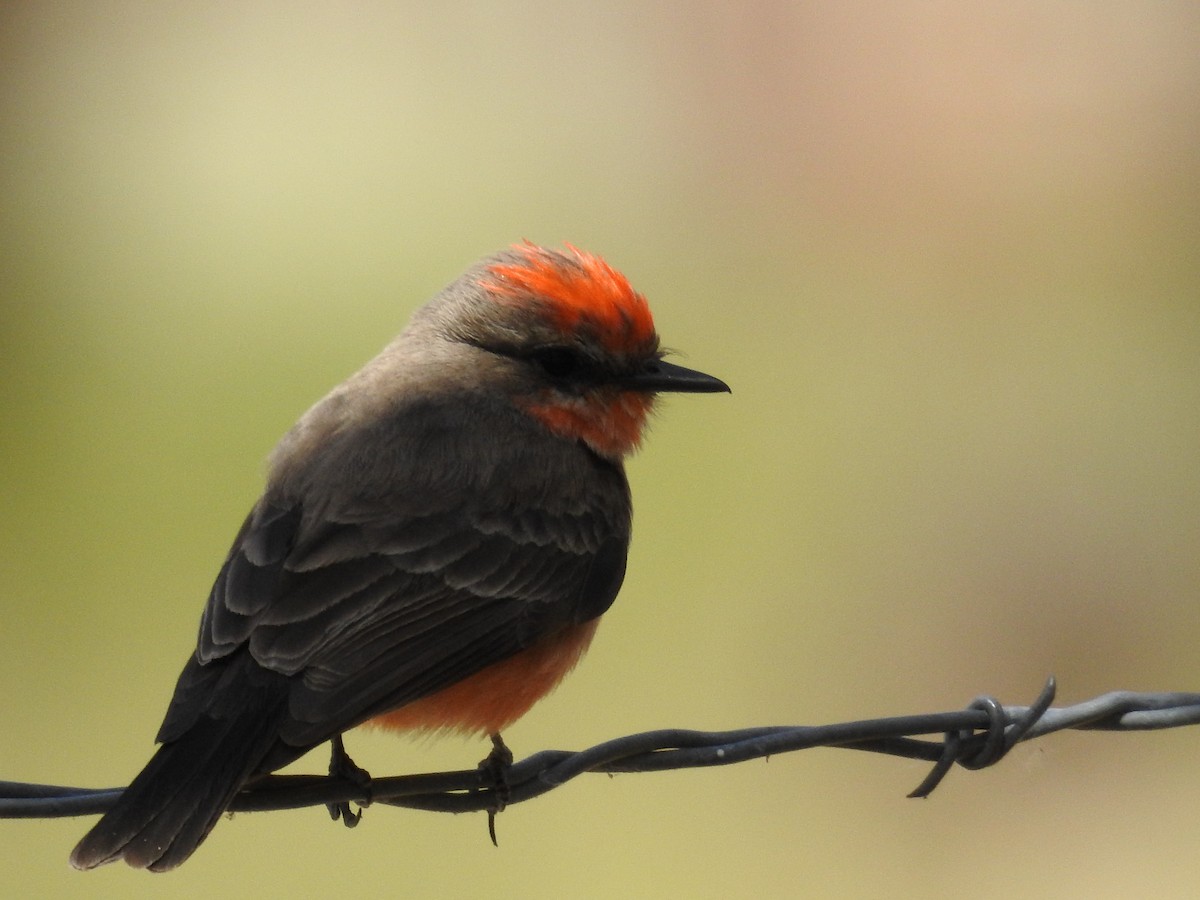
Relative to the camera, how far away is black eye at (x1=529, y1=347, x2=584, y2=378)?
15.8 ft

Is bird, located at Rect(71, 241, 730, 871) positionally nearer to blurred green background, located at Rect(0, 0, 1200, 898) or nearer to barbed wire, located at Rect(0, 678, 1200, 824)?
barbed wire, located at Rect(0, 678, 1200, 824)

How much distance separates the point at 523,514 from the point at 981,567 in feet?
17.9

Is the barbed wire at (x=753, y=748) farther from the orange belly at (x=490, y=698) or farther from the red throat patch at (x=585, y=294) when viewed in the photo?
the red throat patch at (x=585, y=294)

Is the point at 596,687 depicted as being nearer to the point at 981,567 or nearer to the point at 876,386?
the point at 981,567

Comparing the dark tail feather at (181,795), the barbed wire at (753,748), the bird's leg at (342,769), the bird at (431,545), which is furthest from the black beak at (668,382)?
the dark tail feather at (181,795)

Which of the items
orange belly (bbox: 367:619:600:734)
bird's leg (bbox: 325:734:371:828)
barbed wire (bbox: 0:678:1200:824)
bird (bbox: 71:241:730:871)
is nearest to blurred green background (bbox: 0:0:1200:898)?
bird (bbox: 71:241:730:871)

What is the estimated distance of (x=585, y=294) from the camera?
477cm

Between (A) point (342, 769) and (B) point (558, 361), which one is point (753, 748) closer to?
(A) point (342, 769)

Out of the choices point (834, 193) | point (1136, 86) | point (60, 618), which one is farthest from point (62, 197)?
point (1136, 86)

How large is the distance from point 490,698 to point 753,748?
3.38 ft

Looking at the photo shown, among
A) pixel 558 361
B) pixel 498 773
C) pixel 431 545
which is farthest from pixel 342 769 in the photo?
pixel 558 361

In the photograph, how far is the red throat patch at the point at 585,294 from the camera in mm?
4762

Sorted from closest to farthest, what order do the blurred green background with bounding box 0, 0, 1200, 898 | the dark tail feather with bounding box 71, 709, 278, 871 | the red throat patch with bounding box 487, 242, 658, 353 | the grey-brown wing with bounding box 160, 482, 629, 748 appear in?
the dark tail feather with bounding box 71, 709, 278, 871
the grey-brown wing with bounding box 160, 482, 629, 748
the red throat patch with bounding box 487, 242, 658, 353
the blurred green background with bounding box 0, 0, 1200, 898

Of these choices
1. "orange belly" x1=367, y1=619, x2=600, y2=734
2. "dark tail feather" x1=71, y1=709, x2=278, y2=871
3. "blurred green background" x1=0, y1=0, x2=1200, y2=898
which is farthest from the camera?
"blurred green background" x1=0, y1=0, x2=1200, y2=898
